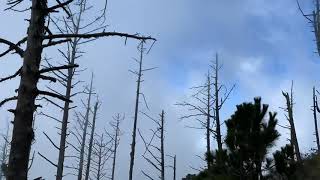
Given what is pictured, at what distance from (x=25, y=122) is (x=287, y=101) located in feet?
85.7

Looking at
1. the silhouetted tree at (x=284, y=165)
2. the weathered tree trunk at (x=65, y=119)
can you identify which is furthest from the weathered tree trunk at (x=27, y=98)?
the weathered tree trunk at (x=65, y=119)

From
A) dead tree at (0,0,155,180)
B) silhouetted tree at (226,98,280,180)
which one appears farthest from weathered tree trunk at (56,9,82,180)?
dead tree at (0,0,155,180)

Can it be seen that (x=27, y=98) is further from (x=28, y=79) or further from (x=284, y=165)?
(x=284, y=165)

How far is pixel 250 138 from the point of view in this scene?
10.4m

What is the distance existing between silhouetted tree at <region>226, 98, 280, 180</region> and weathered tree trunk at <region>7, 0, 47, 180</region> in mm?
7523

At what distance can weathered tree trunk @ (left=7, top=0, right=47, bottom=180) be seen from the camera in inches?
131

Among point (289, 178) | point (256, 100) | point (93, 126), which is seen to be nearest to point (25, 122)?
point (256, 100)

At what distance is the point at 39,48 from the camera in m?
3.69

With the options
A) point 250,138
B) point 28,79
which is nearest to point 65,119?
point 250,138

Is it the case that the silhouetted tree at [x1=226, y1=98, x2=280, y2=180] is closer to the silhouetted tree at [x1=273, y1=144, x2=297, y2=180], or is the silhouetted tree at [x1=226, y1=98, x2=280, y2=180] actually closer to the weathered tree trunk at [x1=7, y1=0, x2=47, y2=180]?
the silhouetted tree at [x1=273, y1=144, x2=297, y2=180]

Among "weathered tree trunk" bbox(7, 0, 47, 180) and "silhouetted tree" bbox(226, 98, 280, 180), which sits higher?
"silhouetted tree" bbox(226, 98, 280, 180)

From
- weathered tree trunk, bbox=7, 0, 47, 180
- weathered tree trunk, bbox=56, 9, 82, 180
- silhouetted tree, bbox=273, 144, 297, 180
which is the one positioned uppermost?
weathered tree trunk, bbox=56, 9, 82, 180

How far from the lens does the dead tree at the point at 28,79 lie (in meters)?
3.34

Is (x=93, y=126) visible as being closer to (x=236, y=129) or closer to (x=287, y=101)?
(x=287, y=101)
